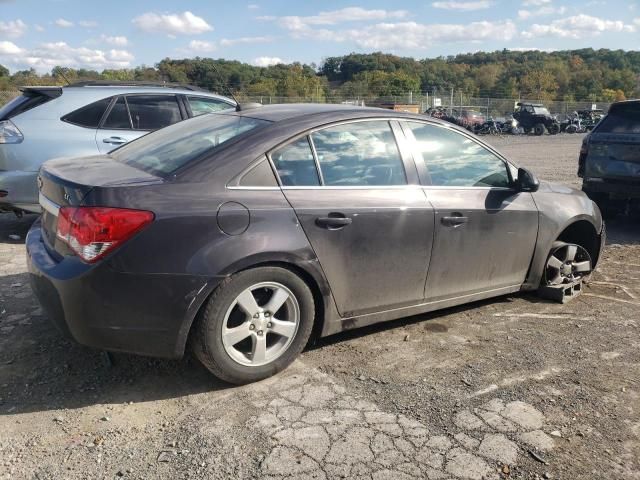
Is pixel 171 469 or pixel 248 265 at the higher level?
pixel 248 265

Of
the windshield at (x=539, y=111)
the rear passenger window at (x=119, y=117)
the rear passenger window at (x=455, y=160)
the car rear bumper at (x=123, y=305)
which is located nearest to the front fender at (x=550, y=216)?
the rear passenger window at (x=455, y=160)

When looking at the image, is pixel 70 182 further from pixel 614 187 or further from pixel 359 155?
pixel 614 187

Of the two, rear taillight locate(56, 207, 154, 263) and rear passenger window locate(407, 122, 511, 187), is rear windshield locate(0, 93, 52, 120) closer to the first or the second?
rear taillight locate(56, 207, 154, 263)

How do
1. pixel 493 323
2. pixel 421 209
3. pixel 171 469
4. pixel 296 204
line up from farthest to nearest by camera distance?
1. pixel 493 323
2. pixel 421 209
3. pixel 296 204
4. pixel 171 469

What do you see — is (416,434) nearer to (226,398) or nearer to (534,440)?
(534,440)

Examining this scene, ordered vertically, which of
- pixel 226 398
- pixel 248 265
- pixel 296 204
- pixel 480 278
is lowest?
pixel 226 398

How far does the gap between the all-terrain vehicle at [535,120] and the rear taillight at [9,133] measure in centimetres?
3369

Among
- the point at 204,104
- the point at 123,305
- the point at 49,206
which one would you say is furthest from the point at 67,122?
the point at 123,305

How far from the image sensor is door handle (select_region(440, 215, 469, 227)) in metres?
3.89

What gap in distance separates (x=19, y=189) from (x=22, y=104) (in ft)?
3.15

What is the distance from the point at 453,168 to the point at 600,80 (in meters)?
95.8

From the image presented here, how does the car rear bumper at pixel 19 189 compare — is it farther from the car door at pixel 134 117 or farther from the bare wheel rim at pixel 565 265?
the bare wheel rim at pixel 565 265

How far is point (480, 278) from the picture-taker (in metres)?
4.22

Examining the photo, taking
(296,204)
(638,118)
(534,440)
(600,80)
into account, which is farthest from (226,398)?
(600,80)
